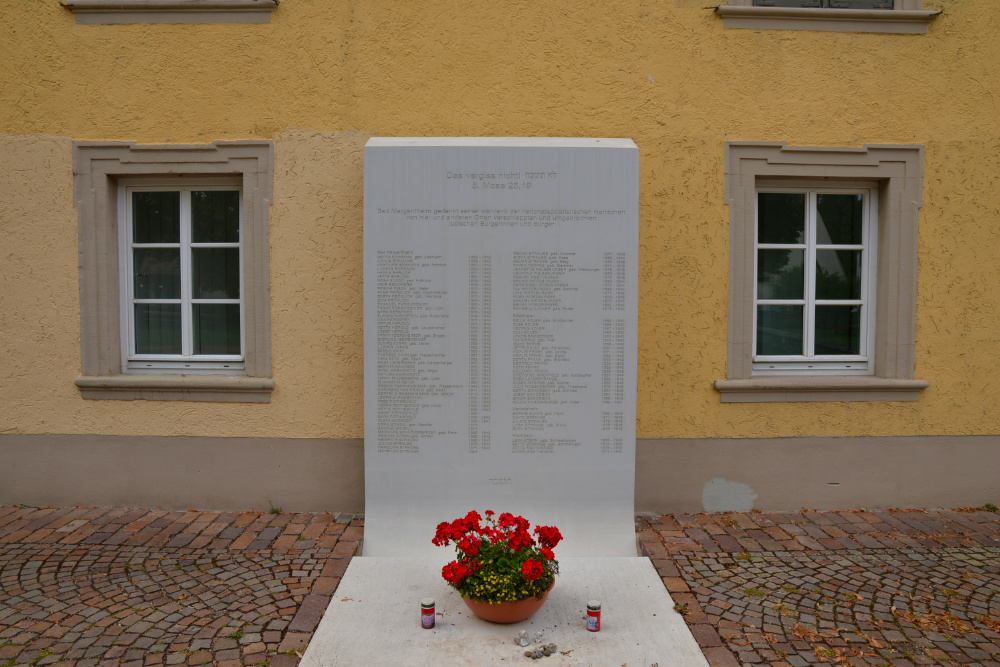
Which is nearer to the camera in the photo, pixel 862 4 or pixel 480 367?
pixel 480 367

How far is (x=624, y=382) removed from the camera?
5.05 meters

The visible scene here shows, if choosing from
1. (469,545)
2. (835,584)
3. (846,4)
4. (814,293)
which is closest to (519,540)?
(469,545)

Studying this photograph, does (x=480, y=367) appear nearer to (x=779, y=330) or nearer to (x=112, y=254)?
(x=779, y=330)

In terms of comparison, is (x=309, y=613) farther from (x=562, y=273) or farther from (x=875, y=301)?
(x=875, y=301)

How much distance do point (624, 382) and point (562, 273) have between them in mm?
934

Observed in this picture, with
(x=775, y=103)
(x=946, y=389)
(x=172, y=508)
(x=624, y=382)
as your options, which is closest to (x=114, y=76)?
(x=172, y=508)

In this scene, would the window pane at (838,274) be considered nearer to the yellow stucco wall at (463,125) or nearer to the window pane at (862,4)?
the yellow stucco wall at (463,125)

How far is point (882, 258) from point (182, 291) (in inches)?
234

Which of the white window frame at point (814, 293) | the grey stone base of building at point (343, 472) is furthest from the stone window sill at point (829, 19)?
the grey stone base of building at point (343, 472)

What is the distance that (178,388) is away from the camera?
219 inches

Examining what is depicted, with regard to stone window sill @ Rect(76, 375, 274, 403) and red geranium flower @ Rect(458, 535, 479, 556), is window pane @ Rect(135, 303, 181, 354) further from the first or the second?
red geranium flower @ Rect(458, 535, 479, 556)

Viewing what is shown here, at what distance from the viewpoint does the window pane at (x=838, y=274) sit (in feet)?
19.2

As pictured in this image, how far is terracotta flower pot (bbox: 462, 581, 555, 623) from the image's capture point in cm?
376

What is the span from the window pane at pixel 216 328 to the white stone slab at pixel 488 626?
2347 millimetres
